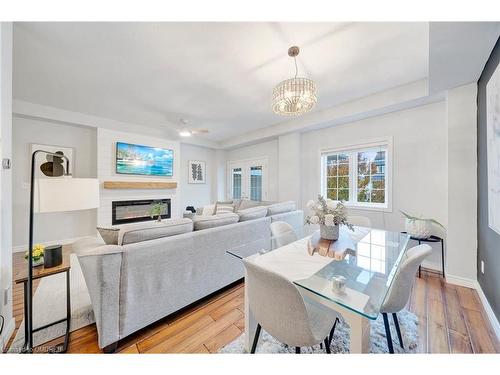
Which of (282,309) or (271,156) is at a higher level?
(271,156)

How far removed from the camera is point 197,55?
6.91 feet

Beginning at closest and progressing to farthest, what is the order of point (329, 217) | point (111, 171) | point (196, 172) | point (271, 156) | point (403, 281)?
1. point (403, 281)
2. point (329, 217)
3. point (111, 171)
4. point (271, 156)
5. point (196, 172)

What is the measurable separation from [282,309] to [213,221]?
1234 mm

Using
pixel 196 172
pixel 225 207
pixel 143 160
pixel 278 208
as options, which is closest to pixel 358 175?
pixel 278 208

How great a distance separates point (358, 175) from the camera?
3.58 m

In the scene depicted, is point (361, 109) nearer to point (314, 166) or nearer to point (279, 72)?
point (314, 166)

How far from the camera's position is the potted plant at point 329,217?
67.0 inches

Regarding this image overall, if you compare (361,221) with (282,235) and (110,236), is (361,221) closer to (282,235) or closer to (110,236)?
(282,235)

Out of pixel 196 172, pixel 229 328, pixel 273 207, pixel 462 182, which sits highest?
pixel 196 172

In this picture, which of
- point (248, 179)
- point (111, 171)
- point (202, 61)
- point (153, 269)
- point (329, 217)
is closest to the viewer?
point (153, 269)

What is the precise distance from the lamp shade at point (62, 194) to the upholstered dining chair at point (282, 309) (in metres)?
1.17

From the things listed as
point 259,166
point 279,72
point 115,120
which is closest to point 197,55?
point 279,72

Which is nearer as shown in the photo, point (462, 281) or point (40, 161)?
point (462, 281)

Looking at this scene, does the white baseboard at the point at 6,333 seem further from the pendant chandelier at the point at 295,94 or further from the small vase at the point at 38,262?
the pendant chandelier at the point at 295,94
